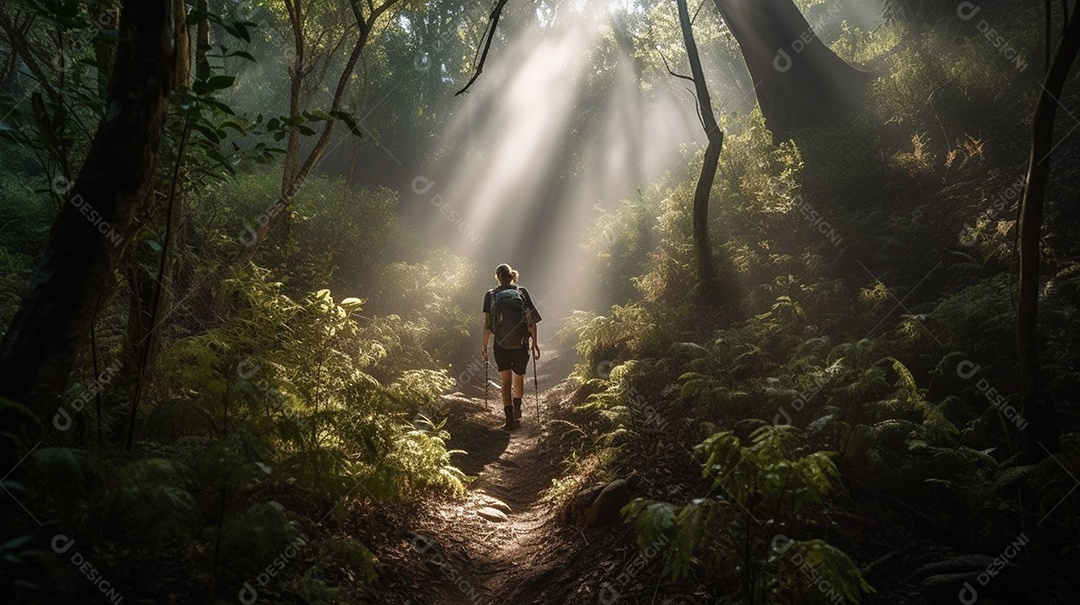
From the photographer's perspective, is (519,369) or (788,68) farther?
(788,68)

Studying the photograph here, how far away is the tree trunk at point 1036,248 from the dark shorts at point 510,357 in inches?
241

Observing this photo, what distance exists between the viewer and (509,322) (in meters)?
8.91

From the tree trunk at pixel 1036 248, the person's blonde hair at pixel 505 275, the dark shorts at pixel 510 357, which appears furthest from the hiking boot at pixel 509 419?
the tree trunk at pixel 1036 248

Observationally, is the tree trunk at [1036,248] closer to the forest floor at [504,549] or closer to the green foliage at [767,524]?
the green foliage at [767,524]

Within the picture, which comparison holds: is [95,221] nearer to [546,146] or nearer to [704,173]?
[704,173]

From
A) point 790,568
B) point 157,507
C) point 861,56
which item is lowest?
point 790,568

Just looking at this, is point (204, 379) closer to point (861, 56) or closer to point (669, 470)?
point (669, 470)

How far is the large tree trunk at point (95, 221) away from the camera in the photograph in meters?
2.47

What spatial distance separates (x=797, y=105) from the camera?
1396 cm

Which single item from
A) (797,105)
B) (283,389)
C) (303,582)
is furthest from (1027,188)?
(797,105)

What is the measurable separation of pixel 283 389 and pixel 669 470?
3.75 metres

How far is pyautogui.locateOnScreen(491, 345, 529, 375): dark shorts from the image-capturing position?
8984 millimetres

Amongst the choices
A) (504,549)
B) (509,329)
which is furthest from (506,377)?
(504,549)

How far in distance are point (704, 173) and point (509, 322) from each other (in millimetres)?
4721
